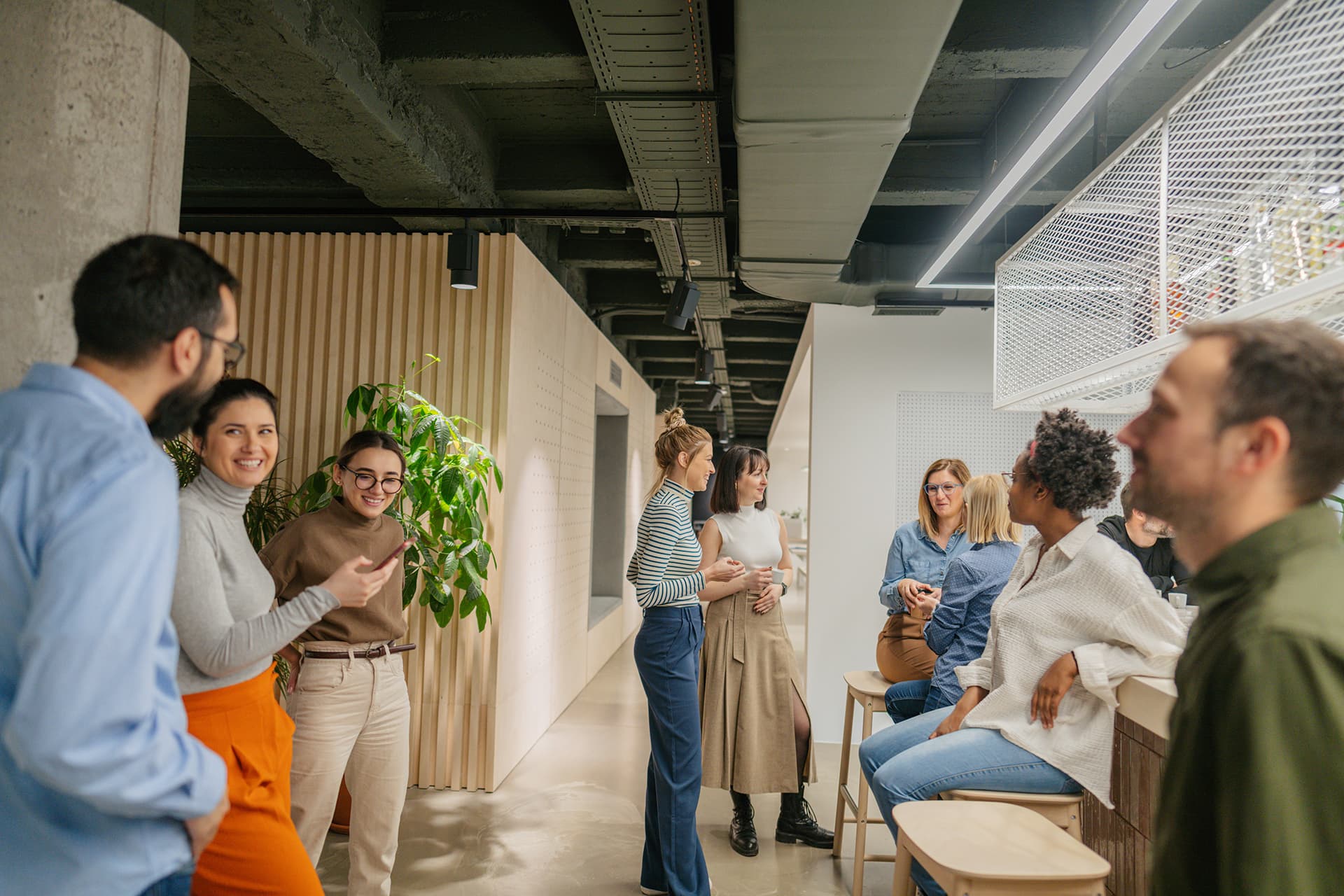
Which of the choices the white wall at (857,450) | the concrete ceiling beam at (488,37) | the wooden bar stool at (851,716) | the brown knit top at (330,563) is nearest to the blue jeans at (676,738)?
the wooden bar stool at (851,716)

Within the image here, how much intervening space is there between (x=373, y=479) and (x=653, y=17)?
165cm

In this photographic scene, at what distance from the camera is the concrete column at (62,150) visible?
174cm

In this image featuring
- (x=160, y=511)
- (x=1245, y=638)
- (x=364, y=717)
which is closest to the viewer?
(x=1245, y=638)

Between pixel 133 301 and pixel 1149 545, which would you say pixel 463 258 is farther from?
pixel 1149 545

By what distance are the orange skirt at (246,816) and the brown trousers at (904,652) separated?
219 cm

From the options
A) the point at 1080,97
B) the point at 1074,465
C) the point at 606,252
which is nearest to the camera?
the point at 1074,465

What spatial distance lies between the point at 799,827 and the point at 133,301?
10.6 feet

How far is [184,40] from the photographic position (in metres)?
2.13

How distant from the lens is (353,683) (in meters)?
2.51

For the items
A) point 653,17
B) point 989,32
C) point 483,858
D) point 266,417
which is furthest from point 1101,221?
point 483,858

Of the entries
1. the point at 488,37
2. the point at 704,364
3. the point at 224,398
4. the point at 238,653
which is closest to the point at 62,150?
the point at 224,398

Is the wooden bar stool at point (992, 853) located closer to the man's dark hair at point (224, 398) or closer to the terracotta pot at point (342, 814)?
the man's dark hair at point (224, 398)

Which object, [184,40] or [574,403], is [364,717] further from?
[574,403]

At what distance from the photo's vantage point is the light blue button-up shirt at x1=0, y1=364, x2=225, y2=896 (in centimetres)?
91
